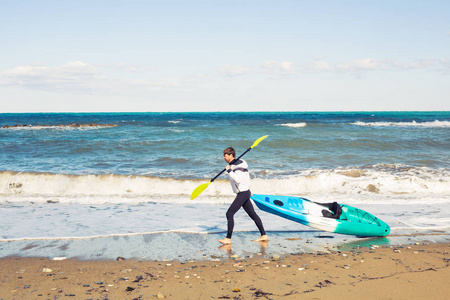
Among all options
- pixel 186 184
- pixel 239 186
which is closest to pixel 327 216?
pixel 239 186

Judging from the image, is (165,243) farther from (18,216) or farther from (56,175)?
(56,175)

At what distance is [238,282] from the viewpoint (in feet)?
14.5

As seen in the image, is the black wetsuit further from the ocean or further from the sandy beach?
the ocean

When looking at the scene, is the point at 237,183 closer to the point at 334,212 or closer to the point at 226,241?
the point at 226,241

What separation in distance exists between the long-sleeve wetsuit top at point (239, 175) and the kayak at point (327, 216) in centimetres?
71

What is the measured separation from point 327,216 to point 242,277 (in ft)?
8.85

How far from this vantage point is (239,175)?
6027 mm

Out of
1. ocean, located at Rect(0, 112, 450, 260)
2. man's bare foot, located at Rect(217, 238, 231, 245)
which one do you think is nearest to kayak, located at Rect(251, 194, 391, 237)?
ocean, located at Rect(0, 112, 450, 260)

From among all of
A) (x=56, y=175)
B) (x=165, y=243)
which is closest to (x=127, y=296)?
(x=165, y=243)

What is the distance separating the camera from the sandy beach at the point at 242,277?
13.4 ft

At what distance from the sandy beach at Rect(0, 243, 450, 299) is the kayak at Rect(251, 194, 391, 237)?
3.26 ft

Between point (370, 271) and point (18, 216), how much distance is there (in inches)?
292

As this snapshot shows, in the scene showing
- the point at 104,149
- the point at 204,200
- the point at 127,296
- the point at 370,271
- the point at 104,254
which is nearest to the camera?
the point at 127,296

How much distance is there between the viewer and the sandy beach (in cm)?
410
